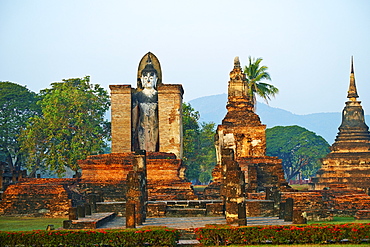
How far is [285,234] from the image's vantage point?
17.0 m

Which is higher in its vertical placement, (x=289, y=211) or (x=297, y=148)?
(x=297, y=148)

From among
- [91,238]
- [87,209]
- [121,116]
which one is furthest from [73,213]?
[121,116]

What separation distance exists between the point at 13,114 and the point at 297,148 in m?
33.7

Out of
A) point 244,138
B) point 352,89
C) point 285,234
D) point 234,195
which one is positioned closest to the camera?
point 285,234

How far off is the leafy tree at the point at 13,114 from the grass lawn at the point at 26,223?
2455cm

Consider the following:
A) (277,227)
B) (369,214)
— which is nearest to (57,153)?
(369,214)

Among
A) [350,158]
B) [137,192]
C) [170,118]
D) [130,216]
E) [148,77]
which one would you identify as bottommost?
[130,216]

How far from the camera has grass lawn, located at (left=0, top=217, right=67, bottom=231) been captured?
72.9 feet

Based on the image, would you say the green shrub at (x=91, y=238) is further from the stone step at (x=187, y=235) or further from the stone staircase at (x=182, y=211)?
the stone staircase at (x=182, y=211)

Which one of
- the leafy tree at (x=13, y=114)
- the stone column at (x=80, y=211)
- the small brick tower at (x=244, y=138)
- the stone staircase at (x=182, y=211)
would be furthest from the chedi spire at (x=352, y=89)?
the stone column at (x=80, y=211)

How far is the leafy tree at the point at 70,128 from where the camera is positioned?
4316cm

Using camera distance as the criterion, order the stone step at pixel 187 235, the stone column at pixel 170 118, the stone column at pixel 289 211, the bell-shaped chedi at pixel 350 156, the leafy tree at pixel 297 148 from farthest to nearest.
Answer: the leafy tree at pixel 297 148, the bell-shaped chedi at pixel 350 156, the stone column at pixel 170 118, the stone column at pixel 289 211, the stone step at pixel 187 235

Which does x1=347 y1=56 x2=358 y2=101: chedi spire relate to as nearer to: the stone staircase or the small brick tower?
the small brick tower

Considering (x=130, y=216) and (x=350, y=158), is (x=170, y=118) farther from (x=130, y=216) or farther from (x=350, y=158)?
(x=130, y=216)
